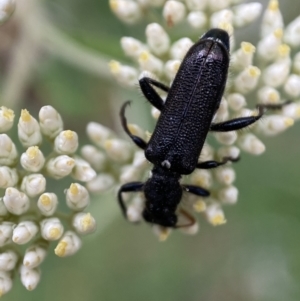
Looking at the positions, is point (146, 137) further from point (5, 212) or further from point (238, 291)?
point (238, 291)

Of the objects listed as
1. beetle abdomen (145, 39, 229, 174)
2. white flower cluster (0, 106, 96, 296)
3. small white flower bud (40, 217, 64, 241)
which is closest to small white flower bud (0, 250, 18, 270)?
white flower cluster (0, 106, 96, 296)

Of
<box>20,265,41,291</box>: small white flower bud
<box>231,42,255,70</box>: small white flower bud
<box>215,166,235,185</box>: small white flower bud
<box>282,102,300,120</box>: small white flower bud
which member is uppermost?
<box>231,42,255,70</box>: small white flower bud

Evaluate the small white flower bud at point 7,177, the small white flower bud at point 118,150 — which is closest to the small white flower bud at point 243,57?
the small white flower bud at point 118,150

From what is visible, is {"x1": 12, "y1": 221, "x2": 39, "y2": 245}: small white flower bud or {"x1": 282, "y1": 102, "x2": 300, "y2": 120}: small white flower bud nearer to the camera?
{"x1": 12, "y1": 221, "x2": 39, "y2": 245}: small white flower bud

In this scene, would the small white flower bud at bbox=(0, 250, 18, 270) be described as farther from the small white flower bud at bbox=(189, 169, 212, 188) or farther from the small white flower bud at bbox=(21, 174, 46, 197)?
the small white flower bud at bbox=(189, 169, 212, 188)

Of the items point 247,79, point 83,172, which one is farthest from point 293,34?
point 83,172

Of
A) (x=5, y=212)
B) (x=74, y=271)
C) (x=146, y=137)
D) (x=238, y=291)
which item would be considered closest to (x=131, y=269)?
(x=74, y=271)
